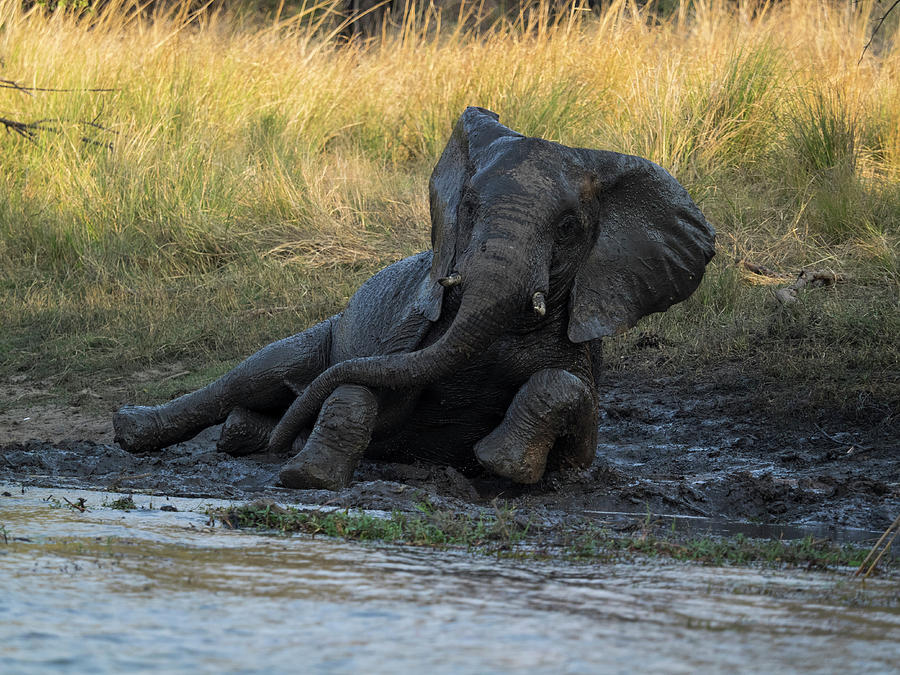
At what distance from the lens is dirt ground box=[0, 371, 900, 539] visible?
5.11 meters

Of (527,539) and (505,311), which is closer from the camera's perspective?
(527,539)

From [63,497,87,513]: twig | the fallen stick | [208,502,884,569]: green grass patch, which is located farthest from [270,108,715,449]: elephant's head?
the fallen stick

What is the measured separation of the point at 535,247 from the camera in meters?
5.04

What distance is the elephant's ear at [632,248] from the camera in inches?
217

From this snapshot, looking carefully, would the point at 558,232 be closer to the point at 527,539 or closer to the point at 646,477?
the point at 646,477

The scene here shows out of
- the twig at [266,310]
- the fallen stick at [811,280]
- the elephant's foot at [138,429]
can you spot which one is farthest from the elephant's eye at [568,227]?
the twig at [266,310]

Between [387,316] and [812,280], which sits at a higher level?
[812,280]

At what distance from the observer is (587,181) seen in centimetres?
539

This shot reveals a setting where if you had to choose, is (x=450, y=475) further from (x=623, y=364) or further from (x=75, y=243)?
(x=75, y=243)

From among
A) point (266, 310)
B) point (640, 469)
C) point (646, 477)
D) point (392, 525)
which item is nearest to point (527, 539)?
point (392, 525)

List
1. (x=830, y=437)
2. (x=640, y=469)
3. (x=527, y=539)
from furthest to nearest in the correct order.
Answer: (x=830, y=437) < (x=640, y=469) < (x=527, y=539)

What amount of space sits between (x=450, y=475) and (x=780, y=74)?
782 centimetres

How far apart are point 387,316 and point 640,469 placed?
1580mm

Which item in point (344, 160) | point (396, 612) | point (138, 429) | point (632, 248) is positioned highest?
point (344, 160)
